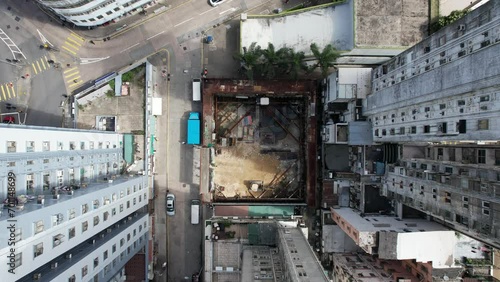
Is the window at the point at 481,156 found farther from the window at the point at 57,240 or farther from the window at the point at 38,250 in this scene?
the window at the point at 38,250

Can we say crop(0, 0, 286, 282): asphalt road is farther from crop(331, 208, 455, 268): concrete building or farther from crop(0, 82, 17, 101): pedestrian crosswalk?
crop(331, 208, 455, 268): concrete building

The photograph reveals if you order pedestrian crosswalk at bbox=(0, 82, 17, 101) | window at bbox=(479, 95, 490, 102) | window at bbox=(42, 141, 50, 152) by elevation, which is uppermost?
pedestrian crosswalk at bbox=(0, 82, 17, 101)

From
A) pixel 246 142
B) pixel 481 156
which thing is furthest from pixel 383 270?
pixel 246 142

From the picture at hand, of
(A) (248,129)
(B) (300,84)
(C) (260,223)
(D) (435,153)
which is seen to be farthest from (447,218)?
(A) (248,129)

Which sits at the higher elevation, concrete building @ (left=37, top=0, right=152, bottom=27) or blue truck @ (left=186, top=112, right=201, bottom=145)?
concrete building @ (left=37, top=0, right=152, bottom=27)

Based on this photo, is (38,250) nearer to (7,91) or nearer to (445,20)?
(7,91)

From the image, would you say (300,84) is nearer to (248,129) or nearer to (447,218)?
(248,129)

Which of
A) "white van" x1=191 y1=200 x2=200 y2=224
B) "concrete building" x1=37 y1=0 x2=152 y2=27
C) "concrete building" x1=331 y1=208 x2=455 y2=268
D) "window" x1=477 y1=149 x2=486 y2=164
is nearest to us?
"window" x1=477 y1=149 x2=486 y2=164

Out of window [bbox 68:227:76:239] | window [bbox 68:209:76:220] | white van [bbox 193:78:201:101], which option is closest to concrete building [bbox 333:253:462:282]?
white van [bbox 193:78:201:101]
